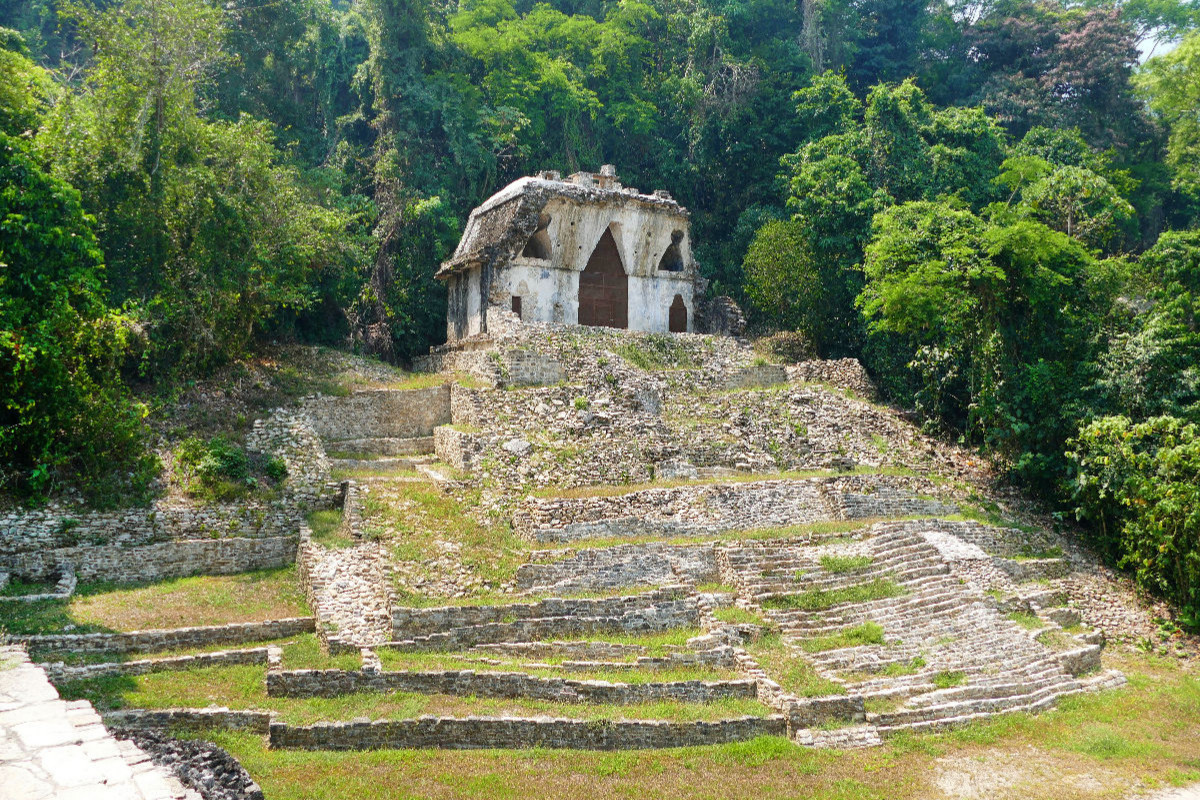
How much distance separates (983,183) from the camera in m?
34.2

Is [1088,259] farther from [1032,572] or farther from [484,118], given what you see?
[484,118]

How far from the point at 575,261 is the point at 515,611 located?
1720 cm

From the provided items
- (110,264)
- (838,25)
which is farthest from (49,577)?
(838,25)

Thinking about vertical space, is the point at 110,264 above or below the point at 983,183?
below

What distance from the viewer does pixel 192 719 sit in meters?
13.6

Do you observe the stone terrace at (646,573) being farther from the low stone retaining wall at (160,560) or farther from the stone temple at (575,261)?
the stone temple at (575,261)

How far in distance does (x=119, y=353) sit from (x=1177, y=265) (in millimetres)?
27192

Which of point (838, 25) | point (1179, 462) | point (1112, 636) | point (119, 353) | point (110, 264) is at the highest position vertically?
point (838, 25)

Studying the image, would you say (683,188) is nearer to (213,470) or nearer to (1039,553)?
(1039,553)

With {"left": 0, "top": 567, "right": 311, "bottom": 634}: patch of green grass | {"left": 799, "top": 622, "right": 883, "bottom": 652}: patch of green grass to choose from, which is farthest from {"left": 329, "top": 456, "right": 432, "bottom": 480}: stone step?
{"left": 799, "top": 622, "right": 883, "bottom": 652}: patch of green grass

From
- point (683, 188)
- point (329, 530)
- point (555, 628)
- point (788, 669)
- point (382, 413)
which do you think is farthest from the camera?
point (683, 188)

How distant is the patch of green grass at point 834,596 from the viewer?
64.1ft

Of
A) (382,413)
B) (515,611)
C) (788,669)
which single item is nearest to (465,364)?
(382,413)

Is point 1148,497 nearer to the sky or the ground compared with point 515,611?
nearer to the sky
